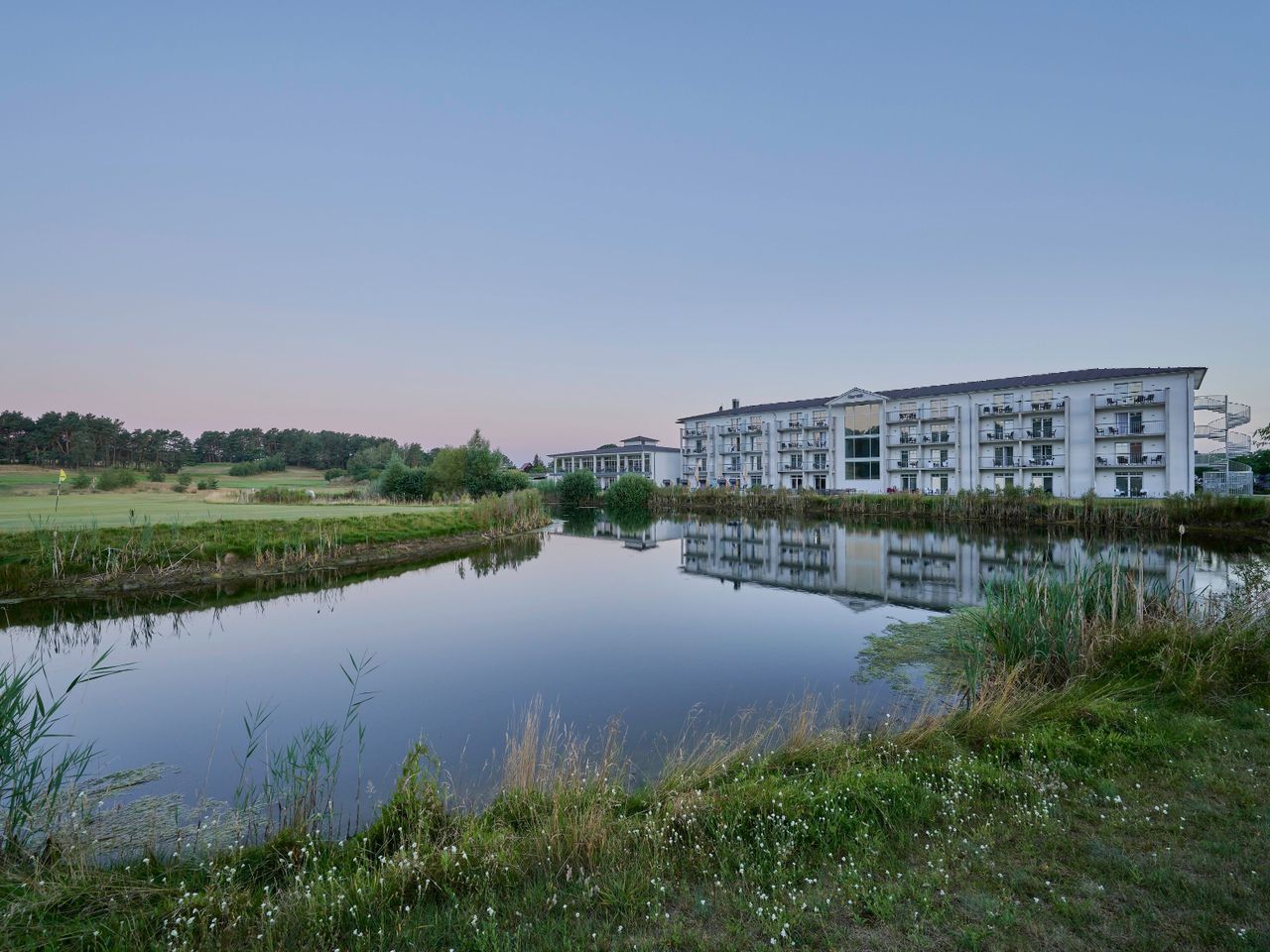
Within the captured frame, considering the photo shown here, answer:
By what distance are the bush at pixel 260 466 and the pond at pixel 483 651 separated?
66.4 metres

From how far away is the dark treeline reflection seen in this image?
1066 centimetres

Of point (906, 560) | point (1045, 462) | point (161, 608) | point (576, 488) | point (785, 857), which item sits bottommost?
point (906, 560)

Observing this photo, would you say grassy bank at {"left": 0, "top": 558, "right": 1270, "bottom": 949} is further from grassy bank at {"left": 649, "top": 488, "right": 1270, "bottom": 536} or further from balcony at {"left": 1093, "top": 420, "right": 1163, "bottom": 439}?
balcony at {"left": 1093, "top": 420, "right": 1163, "bottom": 439}

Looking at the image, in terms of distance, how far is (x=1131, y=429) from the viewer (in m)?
40.6

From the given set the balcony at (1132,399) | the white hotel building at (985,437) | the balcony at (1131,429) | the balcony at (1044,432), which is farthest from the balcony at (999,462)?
the balcony at (1132,399)

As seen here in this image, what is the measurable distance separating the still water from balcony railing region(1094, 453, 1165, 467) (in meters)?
26.4

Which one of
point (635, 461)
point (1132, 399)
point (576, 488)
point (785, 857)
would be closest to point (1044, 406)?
point (1132, 399)

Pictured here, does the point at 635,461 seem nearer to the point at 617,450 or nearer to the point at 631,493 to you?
the point at 617,450

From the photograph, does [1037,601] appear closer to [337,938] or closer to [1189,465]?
[337,938]

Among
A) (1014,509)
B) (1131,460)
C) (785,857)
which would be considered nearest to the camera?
(785,857)

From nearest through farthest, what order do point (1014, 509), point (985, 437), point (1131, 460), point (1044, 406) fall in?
1. point (1014, 509)
2. point (1131, 460)
3. point (1044, 406)
4. point (985, 437)

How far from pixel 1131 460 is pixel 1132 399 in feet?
13.7

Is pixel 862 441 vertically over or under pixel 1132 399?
under

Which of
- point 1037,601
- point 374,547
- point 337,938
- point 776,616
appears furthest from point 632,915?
point 374,547
